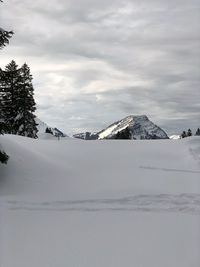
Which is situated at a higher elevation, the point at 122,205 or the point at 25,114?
the point at 25,114

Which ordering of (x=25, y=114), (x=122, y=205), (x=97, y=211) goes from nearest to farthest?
(x=97, y=211), (x=122, y=205), (x=25, y=114)

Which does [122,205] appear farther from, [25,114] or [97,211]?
[25,114]

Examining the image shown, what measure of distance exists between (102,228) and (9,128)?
241 inches

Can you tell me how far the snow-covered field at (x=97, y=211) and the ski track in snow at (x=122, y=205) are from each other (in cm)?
3

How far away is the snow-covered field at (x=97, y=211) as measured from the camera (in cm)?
946

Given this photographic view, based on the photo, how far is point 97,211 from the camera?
43.9ft

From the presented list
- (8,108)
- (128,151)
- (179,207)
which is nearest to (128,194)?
(179,207)

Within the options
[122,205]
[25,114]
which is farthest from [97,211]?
[25,114]

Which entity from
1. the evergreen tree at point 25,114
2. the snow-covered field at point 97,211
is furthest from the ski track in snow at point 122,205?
the evergreen tree at point 25,114

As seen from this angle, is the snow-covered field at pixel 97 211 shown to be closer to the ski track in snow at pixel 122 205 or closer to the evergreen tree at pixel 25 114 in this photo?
the ski track in snow at pixel 122 205

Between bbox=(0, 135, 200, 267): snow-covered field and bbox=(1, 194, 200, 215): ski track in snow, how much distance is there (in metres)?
0.03

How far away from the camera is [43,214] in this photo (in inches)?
510

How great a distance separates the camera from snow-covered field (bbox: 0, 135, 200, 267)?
31.0ft

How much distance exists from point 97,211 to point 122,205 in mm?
1265
